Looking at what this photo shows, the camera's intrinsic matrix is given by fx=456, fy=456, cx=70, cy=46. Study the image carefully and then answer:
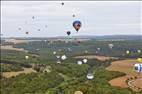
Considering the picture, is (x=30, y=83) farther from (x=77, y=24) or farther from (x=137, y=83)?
(x=137, y=83)

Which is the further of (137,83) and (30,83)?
(30,83)

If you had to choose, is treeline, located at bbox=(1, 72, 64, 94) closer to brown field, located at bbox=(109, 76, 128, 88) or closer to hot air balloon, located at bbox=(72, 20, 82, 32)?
brown field, located at bbox=(109, 76, 128, 88)

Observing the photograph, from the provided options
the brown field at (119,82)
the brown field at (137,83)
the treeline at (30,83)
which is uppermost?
the brown field at (137,83)

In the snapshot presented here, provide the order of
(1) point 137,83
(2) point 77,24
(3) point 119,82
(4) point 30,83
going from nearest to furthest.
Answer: (2) point 77,24, (1) point 137,83, (4) point 30,83, (3) point 119,82

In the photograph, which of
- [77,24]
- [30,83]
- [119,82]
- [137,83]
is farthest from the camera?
[119,82]

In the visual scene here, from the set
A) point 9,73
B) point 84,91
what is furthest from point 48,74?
point 84,91

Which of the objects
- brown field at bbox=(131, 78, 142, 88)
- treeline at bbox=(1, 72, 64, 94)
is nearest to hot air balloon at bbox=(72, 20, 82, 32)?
treeline at bbox=(1, 72, 64, 94)

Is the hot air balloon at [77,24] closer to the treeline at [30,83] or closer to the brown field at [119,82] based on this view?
the treeline at [30,83]

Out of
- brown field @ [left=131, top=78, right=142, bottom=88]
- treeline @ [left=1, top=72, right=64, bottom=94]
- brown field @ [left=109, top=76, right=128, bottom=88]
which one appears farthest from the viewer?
brown field @ [left=109, top=76, right=128, bottom=88]

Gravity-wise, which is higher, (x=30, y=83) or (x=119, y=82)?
(x=119, y=82)

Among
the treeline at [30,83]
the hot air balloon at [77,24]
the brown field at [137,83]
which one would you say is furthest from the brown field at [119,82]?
the hot air balloon at [77,24]

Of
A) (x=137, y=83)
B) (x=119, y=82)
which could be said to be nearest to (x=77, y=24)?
(x=137, y=83)

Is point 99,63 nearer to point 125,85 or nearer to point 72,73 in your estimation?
point 72,73
